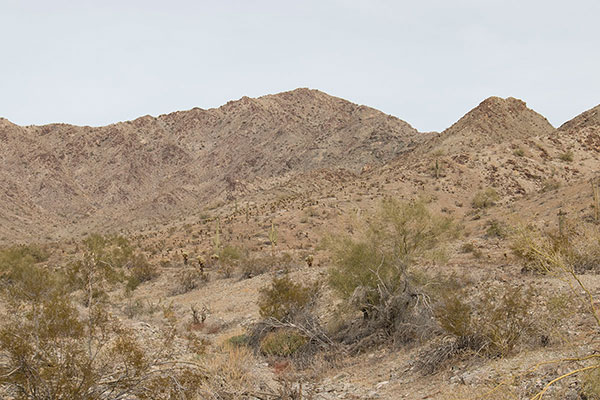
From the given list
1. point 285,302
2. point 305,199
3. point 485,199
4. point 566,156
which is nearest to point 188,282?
point 285,302

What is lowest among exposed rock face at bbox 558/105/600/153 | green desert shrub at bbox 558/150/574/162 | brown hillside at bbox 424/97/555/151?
green desert shrub at bbox 558/150/574/162

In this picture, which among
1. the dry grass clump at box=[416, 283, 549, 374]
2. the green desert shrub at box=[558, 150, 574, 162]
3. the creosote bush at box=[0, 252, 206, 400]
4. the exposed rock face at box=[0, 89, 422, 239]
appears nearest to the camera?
the creosote bush at box=[0, 252, 206, 400]

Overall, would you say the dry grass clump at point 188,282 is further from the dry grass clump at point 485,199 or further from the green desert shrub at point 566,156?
the green desert shrub at point 566,156

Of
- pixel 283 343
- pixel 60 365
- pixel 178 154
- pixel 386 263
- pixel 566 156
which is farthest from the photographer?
pixel 178 154

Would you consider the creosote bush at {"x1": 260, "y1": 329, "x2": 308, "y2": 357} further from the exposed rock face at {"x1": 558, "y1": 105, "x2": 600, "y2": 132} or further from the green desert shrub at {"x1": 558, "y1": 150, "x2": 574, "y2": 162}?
the exposed rock face at {"x1": 558, "y1": 105, "x2": 600, "y2": 132}

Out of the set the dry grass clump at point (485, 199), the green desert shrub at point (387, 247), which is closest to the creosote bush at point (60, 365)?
the green desert shrub at point (387, 247)

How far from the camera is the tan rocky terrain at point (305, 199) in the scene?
8.82 metres

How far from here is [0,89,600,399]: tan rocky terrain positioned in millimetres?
8820

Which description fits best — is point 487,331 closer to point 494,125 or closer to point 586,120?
point 586,120

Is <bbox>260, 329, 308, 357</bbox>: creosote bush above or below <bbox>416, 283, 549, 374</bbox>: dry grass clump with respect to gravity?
below

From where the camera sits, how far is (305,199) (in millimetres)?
43844

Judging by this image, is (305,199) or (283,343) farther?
(305,199)

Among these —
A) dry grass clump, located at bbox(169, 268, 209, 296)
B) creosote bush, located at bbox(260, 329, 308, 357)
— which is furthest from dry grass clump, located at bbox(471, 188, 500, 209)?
creosote bush, located at bbox(260, 329, 308, 357)

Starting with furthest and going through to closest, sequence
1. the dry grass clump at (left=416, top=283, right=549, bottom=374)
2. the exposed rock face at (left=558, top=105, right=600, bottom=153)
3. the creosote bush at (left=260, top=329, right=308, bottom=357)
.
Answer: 1. the exposed rock face at (left=558, top=105, right=600, bottom=153)
2. the creosote bush at (left=260, top=329, right=308, bottom=357)
3. the dry grass clump at (left=416, top=283, right=549, bottom=374)
